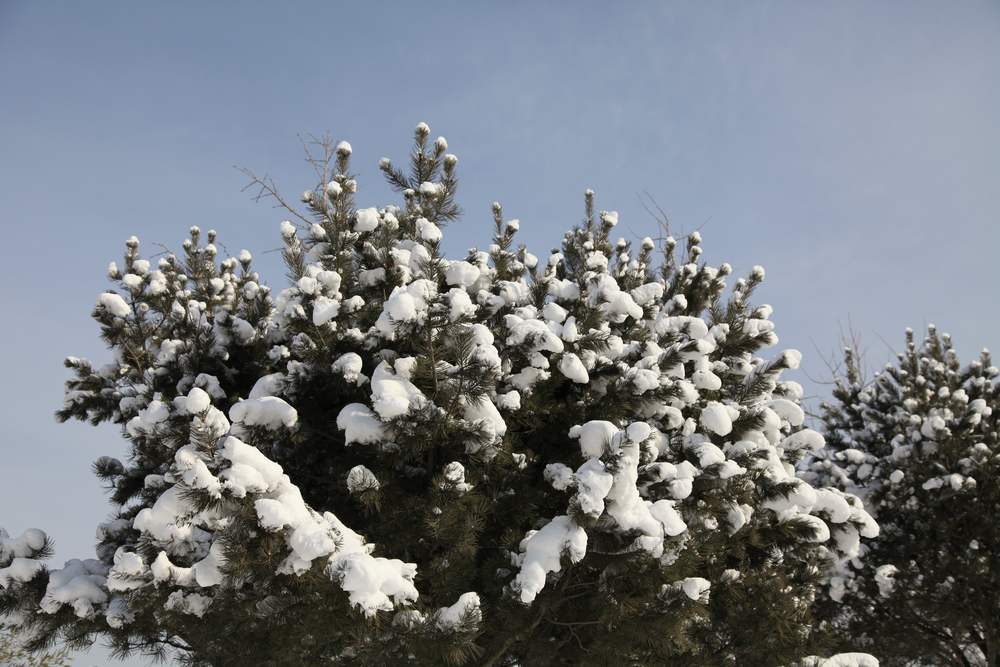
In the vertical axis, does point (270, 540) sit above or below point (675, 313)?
below

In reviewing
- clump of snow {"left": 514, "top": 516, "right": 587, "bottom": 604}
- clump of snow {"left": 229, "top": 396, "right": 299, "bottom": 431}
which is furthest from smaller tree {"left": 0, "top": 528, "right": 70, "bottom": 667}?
clump of snow {"left": 514, "top": 516, "right": 587, "bottom": 604}

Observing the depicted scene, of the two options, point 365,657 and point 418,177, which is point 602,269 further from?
point 365,657

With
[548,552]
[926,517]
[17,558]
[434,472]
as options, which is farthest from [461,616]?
[926,517]

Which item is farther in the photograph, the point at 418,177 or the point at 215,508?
the point at 418,177

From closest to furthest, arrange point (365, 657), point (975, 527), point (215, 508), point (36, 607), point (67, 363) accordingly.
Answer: point (215, 508)
point (365, 657)
point (36, 607)
point (67, 363)
point (975, 527)

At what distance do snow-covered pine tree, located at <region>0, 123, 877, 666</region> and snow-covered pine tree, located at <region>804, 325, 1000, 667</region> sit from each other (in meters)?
4.74

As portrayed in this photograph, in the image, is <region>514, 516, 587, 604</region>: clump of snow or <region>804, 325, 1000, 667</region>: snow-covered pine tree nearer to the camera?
<region>514, 516, 587, 604</region>: clump of snow

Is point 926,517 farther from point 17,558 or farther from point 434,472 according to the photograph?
point 17,558

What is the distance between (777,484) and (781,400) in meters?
0.97

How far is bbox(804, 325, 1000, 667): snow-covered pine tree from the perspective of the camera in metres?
10.2

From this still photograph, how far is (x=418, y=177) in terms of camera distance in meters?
6.91

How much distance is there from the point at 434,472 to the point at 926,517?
8.32 meters

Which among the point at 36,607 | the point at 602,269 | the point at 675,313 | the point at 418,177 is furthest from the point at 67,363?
the point at 675,313

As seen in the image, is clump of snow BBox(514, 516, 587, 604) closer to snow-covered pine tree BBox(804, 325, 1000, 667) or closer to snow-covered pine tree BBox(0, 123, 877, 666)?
snow-covered pine tree BBox(0, 123, 877, 666)
